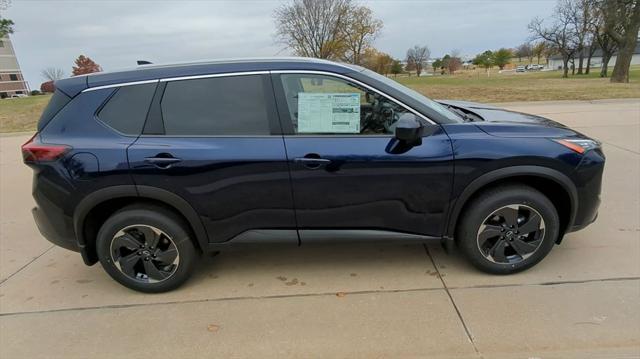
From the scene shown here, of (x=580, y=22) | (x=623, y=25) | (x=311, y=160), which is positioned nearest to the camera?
(x=311, y=160)

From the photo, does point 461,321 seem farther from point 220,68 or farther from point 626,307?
point 220,68

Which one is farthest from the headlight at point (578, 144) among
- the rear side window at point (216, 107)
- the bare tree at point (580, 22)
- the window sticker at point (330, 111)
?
the bare tree at point (580, 22)

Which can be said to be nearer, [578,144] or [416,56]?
[578,144]

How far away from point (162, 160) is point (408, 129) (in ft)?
5.52

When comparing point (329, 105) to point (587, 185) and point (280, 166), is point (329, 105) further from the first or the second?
point (587, 185)

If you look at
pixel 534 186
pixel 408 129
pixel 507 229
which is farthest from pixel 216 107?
pixel 534 186

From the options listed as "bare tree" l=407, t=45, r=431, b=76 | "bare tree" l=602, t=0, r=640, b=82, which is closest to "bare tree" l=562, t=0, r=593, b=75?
"bare tree" l=602, t=0, r=640, b=82

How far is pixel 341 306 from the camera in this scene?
9.16ft

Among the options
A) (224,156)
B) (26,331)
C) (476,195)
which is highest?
(224,156)

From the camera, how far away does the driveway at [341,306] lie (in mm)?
2422

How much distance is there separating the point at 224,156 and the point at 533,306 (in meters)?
2.35

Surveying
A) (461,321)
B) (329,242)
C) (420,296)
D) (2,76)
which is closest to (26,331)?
(329,242)

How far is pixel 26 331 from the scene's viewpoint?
8.86ft

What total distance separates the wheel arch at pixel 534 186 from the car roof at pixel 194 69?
1225 mm
